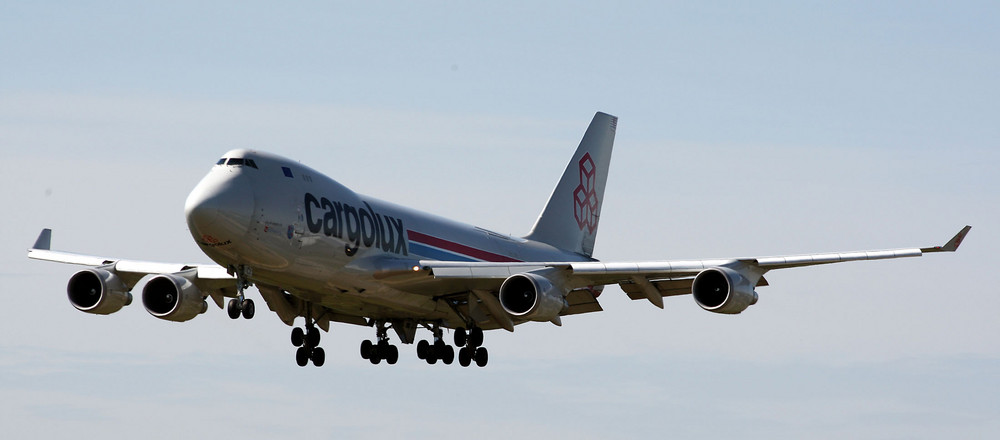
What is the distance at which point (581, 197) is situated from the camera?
58.6 meters

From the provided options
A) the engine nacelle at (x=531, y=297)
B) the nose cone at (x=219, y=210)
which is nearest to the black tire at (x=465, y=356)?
the engine nacelle at (x=531, y=297)

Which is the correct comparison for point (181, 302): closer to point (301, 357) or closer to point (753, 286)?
point (301, 357)

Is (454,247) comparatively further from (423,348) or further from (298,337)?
(298,337)

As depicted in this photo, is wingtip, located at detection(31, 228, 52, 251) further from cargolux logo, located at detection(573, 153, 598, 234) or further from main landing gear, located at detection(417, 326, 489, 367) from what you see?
cargolux logo, located at detection(573, 153, 598, 234)

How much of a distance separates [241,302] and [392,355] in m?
11.2

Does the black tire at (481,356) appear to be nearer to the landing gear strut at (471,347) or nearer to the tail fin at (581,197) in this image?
the landing gear strut at (471,347)

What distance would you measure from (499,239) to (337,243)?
10621mm

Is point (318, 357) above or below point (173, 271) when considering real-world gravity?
below

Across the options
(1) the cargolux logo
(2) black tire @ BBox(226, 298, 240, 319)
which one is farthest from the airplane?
(1) the cargolux logo

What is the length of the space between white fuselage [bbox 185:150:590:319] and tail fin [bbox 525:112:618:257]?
9.31 meters

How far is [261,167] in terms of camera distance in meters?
39.1

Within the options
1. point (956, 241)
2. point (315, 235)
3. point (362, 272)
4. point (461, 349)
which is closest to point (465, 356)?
point (461, 349)

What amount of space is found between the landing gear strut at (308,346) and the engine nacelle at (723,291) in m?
12.5

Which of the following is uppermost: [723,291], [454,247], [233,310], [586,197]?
[586,197]
